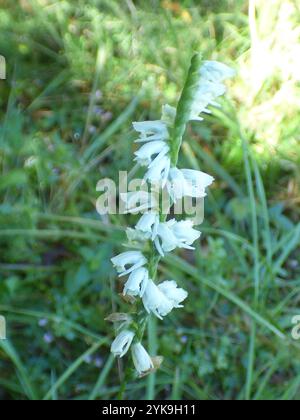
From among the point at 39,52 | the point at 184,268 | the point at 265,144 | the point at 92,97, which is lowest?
the point at 184,268

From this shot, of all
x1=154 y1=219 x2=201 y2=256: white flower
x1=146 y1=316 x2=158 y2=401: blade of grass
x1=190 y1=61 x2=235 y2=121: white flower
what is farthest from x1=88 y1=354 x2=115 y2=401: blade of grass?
x1=190 y1=61 x2=235 y2=121: white flower

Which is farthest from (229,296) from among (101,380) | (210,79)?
(210,79)

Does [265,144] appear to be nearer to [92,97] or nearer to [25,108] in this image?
[92,97]

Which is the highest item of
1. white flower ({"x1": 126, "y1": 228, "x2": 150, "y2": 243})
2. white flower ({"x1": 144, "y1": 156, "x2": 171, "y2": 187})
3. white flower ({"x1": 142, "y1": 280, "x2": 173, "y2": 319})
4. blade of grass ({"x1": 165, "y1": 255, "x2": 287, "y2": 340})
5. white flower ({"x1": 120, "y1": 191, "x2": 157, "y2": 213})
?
white flower ({"x1": 144, "y1": 156, "x2": 171, "y2": 187})

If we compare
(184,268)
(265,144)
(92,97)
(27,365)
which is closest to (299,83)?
(265,144)

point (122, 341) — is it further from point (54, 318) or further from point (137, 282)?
point (54, 318)

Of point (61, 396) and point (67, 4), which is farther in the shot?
point (67, 4)

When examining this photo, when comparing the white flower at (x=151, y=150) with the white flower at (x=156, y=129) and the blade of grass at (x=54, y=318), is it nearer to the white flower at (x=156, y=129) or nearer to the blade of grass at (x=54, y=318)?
the white flower at (x=156, y=129)

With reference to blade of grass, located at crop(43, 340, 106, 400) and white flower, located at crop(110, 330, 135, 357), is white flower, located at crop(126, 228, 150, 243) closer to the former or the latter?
white flower, located at crop(110, 330, 135, 357)

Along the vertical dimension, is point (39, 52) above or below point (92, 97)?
above
